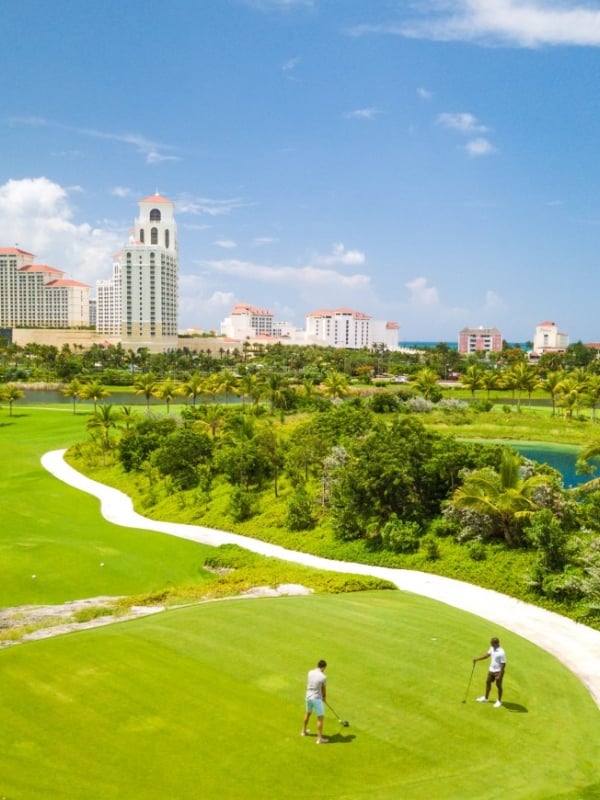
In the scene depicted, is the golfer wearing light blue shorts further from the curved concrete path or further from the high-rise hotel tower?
the high-rise hotel tower

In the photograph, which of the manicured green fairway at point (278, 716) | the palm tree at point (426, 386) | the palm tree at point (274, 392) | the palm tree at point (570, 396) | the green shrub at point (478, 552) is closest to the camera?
the manicured green fairway at point (278, 716)

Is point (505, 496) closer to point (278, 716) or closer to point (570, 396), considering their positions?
point (278, 716)

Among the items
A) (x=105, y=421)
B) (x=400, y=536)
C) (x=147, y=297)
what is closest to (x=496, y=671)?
(x=400, y=536)

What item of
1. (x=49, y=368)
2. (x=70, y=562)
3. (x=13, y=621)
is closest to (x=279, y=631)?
(x=13, y=621)

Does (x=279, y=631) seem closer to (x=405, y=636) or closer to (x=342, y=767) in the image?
(x=405, y=636)

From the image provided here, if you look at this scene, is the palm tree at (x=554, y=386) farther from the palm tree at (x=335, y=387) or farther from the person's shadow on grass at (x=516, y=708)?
the person's shadow on grass at (x=516, y=708)

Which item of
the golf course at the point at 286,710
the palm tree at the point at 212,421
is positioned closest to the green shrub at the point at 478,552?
the golf course at the point at 286,710
